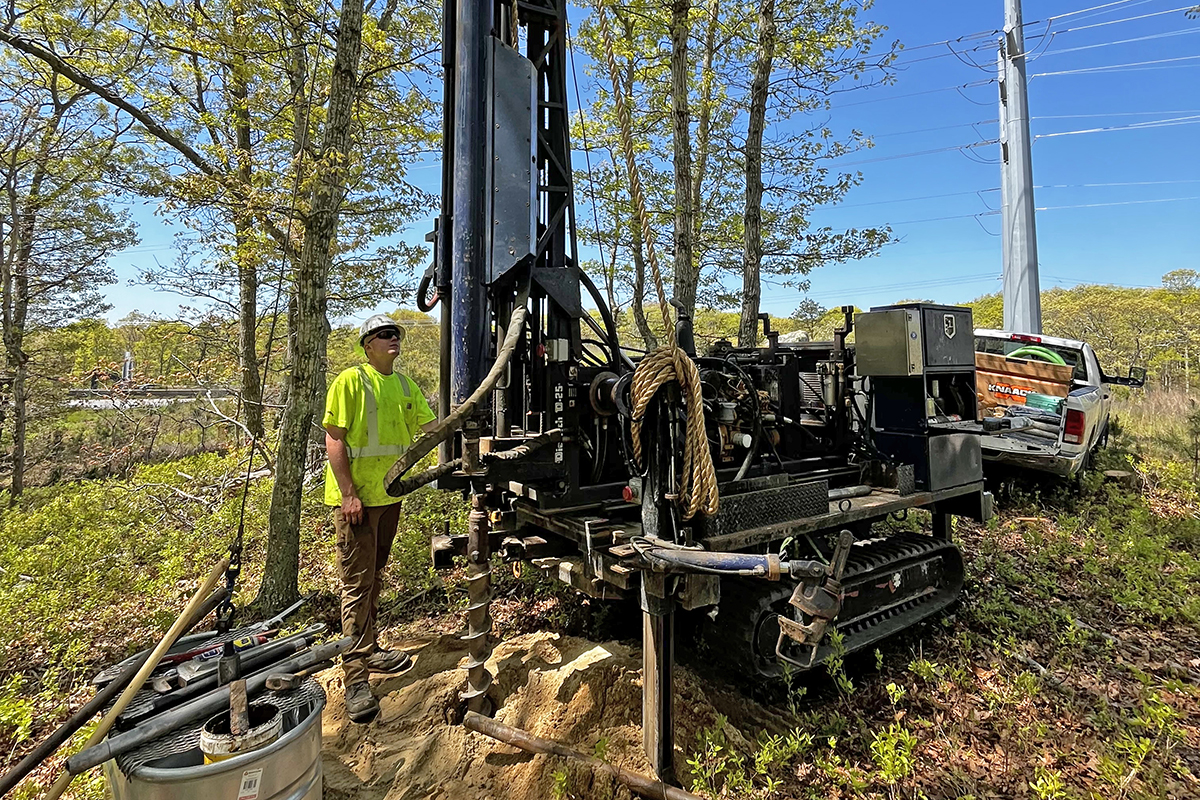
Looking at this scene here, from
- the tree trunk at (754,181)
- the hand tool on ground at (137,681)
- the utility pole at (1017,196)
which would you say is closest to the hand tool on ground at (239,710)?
the hand tool on ground at (137,681)

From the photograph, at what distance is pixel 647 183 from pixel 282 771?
36.3ft

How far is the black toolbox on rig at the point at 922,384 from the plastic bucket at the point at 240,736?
13.4 feet

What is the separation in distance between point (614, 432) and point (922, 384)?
225 cm

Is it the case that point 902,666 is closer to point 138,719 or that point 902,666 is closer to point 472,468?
point 472,468

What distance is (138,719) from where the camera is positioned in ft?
7.18

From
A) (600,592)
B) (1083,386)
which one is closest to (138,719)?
(600,592)

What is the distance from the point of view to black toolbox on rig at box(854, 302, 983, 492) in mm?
3980

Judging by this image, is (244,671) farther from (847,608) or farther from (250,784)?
(847,608)

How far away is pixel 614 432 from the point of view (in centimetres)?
360

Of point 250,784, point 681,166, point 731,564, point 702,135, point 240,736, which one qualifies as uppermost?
point 702,135

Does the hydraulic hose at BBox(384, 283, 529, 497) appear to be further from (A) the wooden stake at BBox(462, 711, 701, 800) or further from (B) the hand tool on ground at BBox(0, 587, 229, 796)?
(A) the wooden stake at BBox(462, 711, 701, 800)

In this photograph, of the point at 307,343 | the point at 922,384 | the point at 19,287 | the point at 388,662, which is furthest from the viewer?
the point at 19,287

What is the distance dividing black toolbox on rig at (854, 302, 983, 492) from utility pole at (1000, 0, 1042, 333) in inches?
404

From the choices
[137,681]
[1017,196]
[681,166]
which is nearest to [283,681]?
[137,681]
